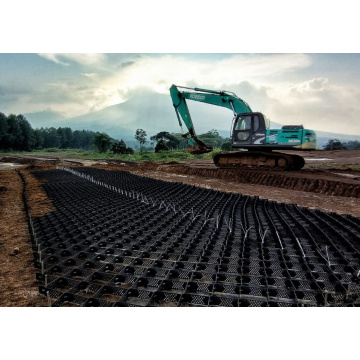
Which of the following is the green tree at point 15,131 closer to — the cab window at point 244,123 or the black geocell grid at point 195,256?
the cab window at point 244,123

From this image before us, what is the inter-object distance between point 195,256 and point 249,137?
11144mm

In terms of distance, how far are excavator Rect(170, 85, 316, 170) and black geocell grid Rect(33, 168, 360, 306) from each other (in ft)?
24.1

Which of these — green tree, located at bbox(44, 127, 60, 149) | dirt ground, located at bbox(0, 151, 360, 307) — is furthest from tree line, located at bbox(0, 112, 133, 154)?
dirt ground, located at bbox(0, 151, 360, 307)

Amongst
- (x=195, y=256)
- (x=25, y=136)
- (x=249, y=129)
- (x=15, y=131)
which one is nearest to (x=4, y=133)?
(x=15, y=131)

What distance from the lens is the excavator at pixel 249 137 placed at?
13.9m

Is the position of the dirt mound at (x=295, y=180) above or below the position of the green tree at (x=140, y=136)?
below

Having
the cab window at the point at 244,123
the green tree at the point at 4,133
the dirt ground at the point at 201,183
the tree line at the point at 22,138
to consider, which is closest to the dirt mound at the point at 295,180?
the dirt ground at the point at 201,183

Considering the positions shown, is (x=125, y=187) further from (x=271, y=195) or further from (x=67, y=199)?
(x=271, y=195)

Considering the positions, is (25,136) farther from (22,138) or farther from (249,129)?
(249,129)

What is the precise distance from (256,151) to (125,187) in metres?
7.55

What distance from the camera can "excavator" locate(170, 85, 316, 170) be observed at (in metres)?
13.9

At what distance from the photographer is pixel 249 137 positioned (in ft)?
47.4

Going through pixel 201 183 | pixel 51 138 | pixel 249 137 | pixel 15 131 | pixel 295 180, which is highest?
pixel 51 138

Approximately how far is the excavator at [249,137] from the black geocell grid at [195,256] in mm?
7350
